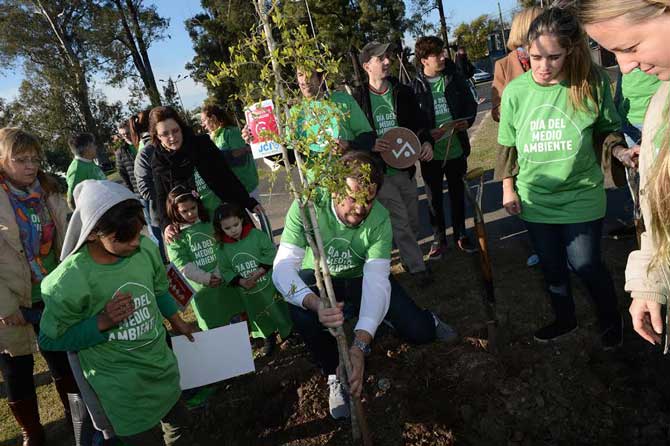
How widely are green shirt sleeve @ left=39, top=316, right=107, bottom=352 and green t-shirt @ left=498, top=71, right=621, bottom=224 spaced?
226 cm

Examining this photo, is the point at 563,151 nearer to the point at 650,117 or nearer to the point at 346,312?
the point at 650,117

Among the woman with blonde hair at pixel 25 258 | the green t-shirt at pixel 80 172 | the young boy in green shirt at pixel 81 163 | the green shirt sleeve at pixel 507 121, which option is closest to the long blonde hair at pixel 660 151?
the green shirt sleeve at pixel 507 121

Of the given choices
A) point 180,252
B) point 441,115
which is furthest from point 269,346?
point 441,115

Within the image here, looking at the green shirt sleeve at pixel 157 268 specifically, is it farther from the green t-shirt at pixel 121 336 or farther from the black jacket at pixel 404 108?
the black jacket at pixel 404 108

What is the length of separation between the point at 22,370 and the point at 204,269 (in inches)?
47.9

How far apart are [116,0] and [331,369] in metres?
22.5

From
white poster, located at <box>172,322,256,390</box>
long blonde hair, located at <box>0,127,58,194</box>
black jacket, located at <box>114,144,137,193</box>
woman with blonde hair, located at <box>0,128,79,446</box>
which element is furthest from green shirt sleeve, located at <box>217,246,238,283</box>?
black jacket, located at <box>114,144,137,193</box>

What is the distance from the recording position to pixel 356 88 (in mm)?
3756

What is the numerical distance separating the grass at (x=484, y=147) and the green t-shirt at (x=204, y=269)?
4358mm

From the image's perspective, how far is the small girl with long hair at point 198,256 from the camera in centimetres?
337

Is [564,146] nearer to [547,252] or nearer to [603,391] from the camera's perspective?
[547,252]

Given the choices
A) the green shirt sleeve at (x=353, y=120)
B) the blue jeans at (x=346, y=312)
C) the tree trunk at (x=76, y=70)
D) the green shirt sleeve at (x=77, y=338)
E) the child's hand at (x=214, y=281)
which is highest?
the tree trunk at (x=76, y=70)

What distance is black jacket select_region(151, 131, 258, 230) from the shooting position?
3.50 metres

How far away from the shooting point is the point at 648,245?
156cm
